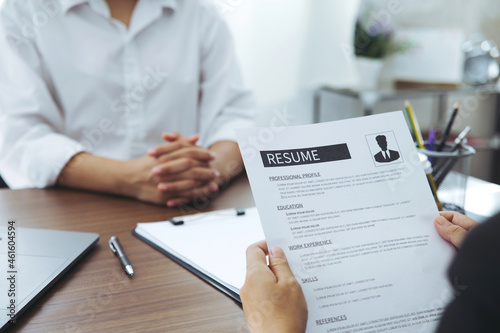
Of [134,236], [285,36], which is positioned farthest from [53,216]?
[285,36]

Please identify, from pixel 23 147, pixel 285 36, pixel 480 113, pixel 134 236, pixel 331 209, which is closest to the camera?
pixel 331 209

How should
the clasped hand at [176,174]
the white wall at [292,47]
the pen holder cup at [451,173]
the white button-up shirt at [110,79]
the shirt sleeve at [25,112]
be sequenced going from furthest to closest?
the white wall at [292,47]
the white button-up shirt at [110,79]
the shirt sleeve at [25,112]
the clasped hand at [176,174]
the pen holder cup at [451,173]

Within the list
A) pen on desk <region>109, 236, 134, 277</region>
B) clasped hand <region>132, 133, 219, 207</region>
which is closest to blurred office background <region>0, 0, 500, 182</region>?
clasped hand <region>132, 133, 219, 207</region>

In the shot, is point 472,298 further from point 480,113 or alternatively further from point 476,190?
point 480,113

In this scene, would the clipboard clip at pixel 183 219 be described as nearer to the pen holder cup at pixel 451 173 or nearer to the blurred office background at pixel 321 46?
the pen holder cup at pixel 451 173

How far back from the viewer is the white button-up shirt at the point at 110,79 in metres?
1.13

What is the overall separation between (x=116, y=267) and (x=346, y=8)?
1.99 meters

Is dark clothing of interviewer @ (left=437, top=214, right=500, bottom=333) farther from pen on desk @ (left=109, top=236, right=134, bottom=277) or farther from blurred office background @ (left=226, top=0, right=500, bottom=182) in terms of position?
blurred office background @ (left=226, top=0, right=500, bottom=182)

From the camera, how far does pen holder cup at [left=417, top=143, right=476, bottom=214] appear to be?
75 cm

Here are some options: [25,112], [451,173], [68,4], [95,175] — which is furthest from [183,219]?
[68,4]

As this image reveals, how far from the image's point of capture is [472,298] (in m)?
0.23

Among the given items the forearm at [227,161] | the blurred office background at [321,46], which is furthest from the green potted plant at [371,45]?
the forearm at [227,161]

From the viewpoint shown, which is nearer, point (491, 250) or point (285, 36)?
point (491, 250)

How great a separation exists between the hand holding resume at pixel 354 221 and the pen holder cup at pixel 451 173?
20 centimetres
